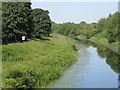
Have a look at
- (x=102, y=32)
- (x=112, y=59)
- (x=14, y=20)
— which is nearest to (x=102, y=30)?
(x=102, y=32)

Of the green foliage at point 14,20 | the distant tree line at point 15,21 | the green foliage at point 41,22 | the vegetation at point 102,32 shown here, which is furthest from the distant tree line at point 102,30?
the green foliage at point 14,20

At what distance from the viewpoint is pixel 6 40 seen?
153ft

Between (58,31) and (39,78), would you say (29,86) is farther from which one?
(58,31)

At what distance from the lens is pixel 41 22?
6825 cm

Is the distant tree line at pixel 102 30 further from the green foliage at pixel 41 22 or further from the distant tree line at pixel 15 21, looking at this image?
the distant tree line at pixel 15 21

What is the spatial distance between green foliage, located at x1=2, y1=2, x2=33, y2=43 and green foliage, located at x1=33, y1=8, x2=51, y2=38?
53.7 feet

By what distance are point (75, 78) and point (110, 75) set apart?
240 inches

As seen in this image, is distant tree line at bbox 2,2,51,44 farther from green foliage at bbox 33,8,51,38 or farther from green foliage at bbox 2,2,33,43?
green foliage at bbox 33,8,51,38

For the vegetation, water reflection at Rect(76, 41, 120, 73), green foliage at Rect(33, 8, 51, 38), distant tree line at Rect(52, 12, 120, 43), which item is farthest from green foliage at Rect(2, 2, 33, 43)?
distant tree line at Rect(52, 12, 120, 43)

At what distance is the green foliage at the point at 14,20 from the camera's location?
4338 centimetres

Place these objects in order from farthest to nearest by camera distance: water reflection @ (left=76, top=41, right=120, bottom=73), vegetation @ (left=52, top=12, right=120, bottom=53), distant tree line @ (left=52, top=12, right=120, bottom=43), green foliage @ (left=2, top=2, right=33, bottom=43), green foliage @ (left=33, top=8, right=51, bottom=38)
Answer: distant tree line @ (left=52, top=12, right=120, bottom=43) → vegetation @ (left=52, top=12, right=120, bottom=53) → green foliage @ (left=33, top=8, right=51, bottom=38) → green foliage @ (left=2, top=2, right=33, bottom=43) → water reflection @ (left=76, top=41, right=120, bottom=73)

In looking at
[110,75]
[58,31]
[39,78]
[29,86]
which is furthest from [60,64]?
[58,31]

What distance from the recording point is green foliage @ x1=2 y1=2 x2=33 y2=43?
4338 centimetres

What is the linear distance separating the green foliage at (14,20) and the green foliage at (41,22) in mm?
16378
